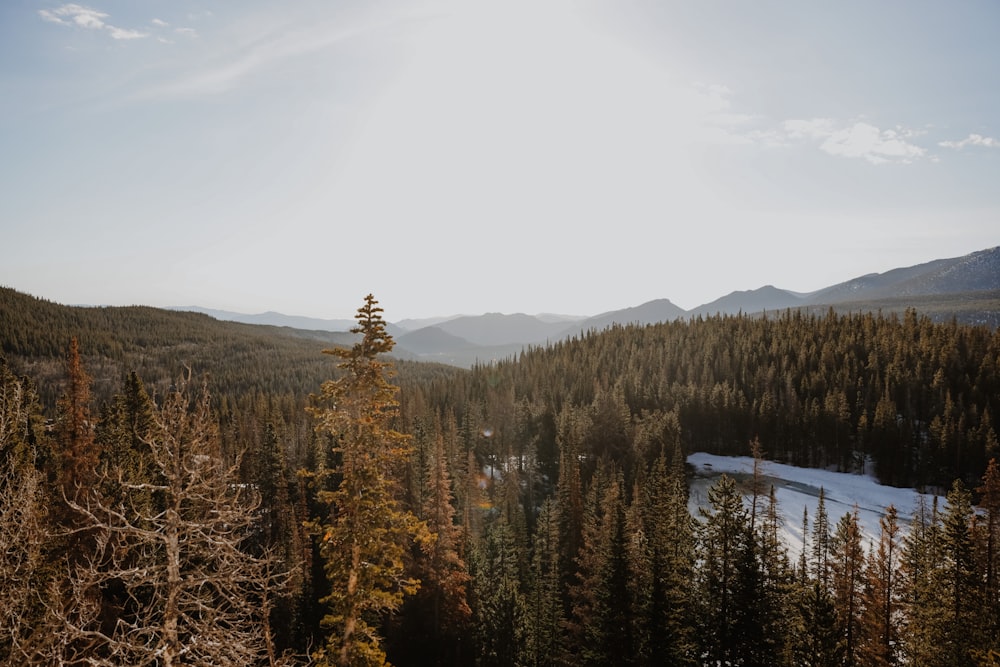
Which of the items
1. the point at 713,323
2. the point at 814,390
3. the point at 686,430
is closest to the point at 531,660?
the point at 686,430

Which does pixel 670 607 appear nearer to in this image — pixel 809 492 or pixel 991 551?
pixel 991 551

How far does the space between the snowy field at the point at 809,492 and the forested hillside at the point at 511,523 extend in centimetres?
336

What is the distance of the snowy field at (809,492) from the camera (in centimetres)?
6379

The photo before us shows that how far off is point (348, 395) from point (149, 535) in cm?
594

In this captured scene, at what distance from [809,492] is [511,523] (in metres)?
51.6

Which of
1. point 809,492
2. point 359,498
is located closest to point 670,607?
point 359,498

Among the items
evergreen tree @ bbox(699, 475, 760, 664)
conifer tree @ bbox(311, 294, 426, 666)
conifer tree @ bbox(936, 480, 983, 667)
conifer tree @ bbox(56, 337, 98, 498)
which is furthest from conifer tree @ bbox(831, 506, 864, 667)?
conifer tree @ bbox(56, 337, 98, 498)

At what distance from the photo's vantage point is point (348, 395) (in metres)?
15.0

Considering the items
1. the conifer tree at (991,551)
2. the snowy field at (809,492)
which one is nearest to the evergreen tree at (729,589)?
the conifer tree at (991,551)

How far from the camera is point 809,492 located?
7631 centimetres

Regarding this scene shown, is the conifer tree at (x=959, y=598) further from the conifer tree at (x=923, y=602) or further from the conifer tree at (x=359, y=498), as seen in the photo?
the conifer tree at (x=359, y=498)

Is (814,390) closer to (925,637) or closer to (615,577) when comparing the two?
(925,637)

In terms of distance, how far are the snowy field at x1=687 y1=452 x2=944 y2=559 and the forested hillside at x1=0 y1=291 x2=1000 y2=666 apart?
3361 millimetres

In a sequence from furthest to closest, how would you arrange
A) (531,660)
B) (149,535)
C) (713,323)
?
(713,323), (531,660), (149,535)
